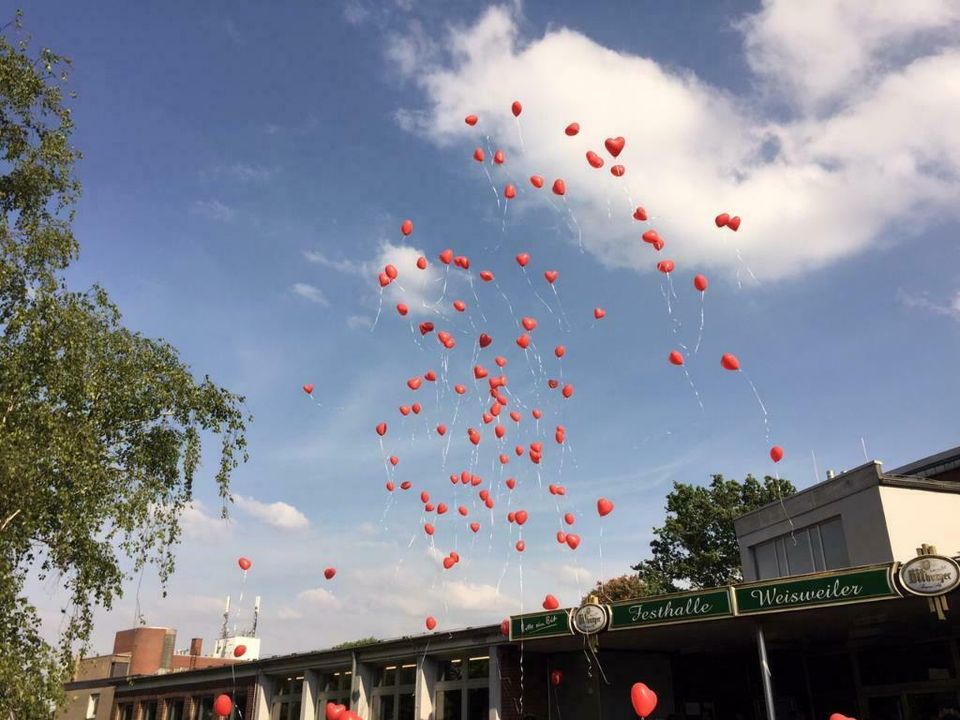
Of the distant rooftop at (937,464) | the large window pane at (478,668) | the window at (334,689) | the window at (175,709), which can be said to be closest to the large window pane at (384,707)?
the window at (334,689)

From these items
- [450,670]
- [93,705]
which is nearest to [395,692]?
[450,670]

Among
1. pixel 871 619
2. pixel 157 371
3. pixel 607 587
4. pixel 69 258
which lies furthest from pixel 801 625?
pixel 607 587

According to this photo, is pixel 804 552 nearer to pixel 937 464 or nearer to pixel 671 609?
pixel 671 609

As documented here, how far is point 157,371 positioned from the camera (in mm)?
18406

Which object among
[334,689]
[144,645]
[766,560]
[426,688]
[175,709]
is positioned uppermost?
[144,645]

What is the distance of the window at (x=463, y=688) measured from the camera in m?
17.1

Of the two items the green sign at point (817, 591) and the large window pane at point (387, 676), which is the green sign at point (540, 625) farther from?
the large window pane at point (387, 676)

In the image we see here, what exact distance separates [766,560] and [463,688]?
8393 mm

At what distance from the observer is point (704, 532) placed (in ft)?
131

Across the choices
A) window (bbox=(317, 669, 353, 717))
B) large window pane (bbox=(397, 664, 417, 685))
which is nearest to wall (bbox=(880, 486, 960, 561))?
large window pane (bbox=(397, 664, 417, 685))

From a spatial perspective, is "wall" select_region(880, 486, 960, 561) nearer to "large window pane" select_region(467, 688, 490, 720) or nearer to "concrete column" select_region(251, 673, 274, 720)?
"large window pane" select_region(467, 688, 490, 720)

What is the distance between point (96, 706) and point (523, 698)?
22.3 m

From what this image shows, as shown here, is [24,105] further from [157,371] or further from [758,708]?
[758,708]

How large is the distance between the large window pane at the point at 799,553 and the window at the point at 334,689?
1198 centimetres
